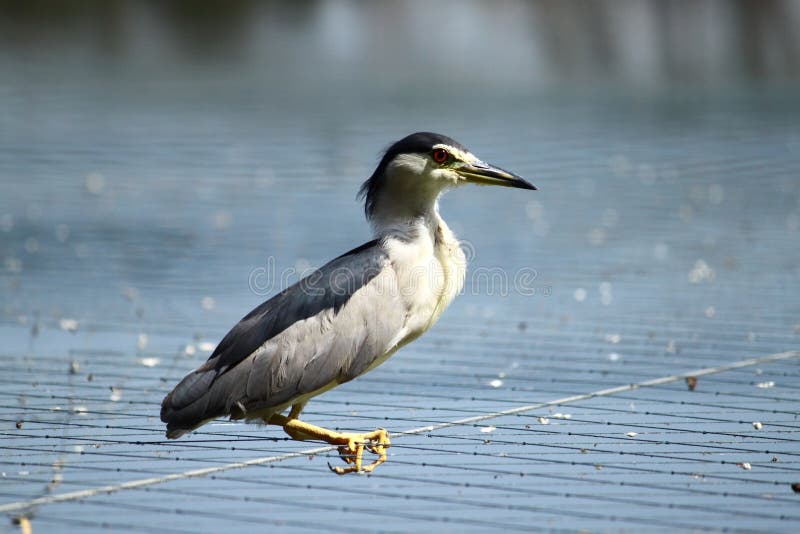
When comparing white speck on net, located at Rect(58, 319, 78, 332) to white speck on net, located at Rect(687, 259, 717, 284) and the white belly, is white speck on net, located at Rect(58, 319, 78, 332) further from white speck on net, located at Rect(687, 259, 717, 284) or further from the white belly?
white speck on net, located at Rect(687, 259, 717, 284)

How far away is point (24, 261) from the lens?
26.6ft

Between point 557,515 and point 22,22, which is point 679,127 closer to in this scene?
point 557,515

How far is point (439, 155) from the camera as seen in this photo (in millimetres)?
4305

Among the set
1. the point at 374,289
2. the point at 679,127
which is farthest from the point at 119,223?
the point at 679,127

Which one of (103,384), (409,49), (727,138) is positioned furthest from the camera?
(409,49)

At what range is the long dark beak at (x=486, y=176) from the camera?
436 centimetres

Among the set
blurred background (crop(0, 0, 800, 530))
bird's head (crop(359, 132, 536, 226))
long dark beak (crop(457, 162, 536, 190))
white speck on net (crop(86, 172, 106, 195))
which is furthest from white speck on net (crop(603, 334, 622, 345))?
white speck on net (crop(86, 172, 106, 195))

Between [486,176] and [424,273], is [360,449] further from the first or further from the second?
[486,176]

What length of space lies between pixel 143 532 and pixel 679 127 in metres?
11.7

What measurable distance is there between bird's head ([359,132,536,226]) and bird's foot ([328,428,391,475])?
791mm

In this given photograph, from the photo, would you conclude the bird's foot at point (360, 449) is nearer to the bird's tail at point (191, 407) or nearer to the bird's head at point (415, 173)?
the bird's tail at point (191, 407)

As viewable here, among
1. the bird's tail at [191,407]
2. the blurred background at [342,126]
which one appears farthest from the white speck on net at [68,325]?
the bird's tail at [191,407]

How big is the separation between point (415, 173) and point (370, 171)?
7.20 m

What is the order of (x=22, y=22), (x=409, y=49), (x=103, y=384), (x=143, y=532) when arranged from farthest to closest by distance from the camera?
(x=22, y=22) → (x=409, y=49) → (x=103, y=384) → (x=143, y=532)
